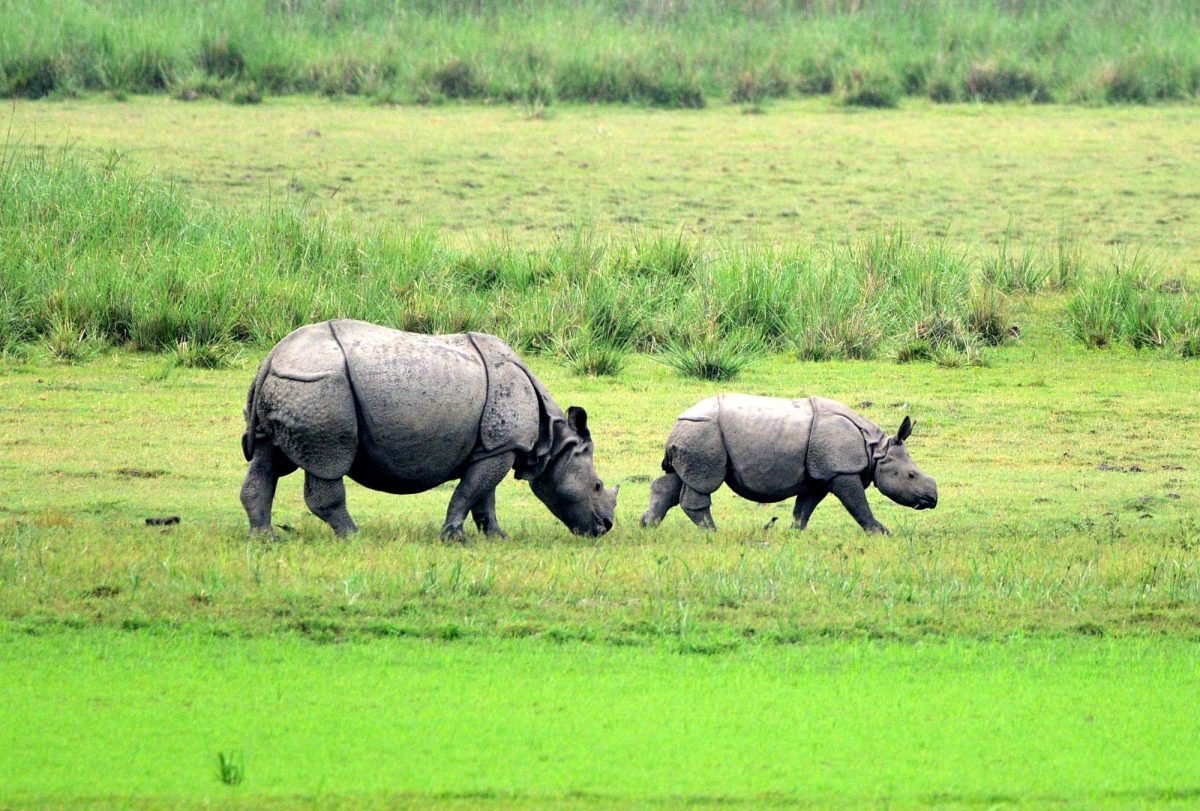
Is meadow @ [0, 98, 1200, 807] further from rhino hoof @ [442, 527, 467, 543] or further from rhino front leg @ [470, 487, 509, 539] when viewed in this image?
rhino front leg @ [470, 487, 509, 539]

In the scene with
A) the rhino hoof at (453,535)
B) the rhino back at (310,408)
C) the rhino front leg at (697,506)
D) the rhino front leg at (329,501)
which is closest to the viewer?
the rhino back at (310,408)

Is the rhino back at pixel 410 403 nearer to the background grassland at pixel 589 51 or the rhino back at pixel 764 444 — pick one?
the rhino back at pixel 764 444

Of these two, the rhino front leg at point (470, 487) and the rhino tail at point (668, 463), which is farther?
the rhino tail at point (668, 463)

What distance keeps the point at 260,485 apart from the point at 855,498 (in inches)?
123

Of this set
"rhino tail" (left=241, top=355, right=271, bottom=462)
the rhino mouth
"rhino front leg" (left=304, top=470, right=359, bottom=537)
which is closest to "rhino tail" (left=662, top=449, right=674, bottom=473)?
the rhino mouth

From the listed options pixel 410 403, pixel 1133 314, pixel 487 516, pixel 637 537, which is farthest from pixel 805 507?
pixel 1133 314

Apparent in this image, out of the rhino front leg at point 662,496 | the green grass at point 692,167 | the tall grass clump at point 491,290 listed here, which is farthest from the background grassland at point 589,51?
the rhino front leg at point 662,496

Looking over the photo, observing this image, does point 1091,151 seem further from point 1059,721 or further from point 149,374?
point 1059,721

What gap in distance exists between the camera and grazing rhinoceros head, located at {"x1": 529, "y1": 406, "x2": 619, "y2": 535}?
906cm

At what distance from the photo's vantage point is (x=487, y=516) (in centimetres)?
904

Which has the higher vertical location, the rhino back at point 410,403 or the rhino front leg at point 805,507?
the rhino back at point 410,403

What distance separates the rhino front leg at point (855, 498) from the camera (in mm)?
9625

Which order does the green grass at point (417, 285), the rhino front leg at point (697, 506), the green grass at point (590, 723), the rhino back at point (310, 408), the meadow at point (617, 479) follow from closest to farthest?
1. the green grass at point (590, 723)
2. the meadow at point (617, 479)
3. the rhino back at point (310, 408)
4. the rhino front leg at point (697, 506)
5. the green grass at point (417, 285)

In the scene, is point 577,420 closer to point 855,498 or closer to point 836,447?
point 836,447
